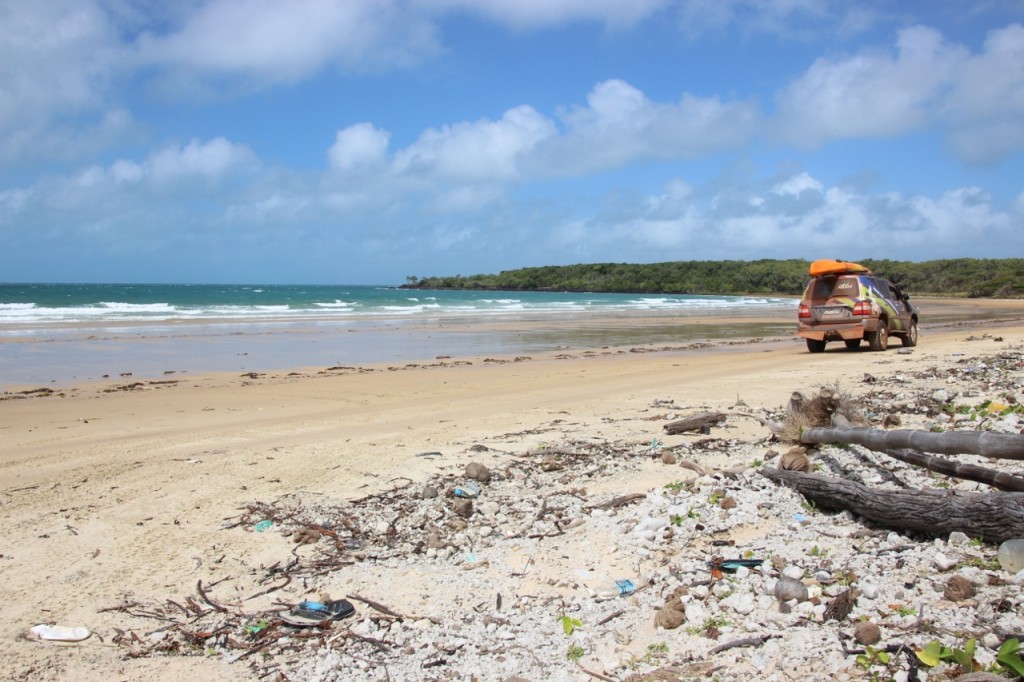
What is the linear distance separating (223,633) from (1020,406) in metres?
6.68

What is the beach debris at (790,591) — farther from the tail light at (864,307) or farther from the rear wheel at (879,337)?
the rear wheel at (879,337)

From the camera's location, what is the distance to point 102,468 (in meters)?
6.89

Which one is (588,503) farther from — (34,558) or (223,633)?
(34,558)

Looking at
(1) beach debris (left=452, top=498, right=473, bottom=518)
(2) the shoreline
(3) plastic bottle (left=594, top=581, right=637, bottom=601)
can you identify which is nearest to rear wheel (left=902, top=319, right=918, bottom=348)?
(2) the shoreline

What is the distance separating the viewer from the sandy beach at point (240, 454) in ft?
13.5

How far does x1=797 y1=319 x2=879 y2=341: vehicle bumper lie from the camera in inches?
619

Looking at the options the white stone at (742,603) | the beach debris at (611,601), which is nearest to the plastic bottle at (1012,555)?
the beach debris at (611,601)

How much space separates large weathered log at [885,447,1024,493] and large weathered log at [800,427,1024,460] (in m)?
0.06

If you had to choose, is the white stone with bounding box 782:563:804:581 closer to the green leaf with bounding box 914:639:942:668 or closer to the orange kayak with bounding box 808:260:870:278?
the green leaf with bounding box 914:639:942:668

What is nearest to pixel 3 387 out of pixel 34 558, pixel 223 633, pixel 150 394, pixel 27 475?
pixel 150 394

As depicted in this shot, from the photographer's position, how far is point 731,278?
108438 mm

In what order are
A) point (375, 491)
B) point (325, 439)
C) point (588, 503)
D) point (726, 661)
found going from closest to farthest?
point (726, 661), point (588, 503), point (375, 491), point (325, 439)

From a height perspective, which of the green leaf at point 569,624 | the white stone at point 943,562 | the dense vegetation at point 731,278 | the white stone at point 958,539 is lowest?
the green leaf at point 569,624

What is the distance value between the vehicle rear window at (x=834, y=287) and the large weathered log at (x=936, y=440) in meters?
10.9
